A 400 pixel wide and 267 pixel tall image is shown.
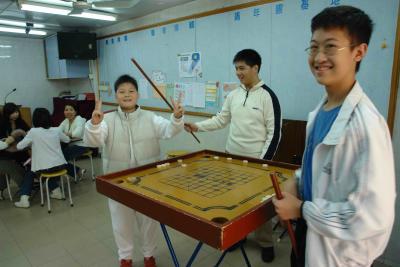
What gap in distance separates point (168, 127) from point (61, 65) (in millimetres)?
5280

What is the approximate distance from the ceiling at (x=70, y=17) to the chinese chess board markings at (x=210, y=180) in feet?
9.56

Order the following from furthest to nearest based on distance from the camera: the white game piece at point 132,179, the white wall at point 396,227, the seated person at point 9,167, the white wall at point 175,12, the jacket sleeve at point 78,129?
the jacket sleeve at point 78,129 < the seated person at point 9,167 < the white wall at point 175,12 < the white wall at point 396,227 < the white game piece at point 132,179

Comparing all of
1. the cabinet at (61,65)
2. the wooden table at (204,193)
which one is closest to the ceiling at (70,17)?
the cabinet at (61,65)

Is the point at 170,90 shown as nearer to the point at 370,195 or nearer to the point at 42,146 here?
the point at 42,146

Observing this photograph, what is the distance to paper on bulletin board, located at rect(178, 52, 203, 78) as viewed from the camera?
4020mm

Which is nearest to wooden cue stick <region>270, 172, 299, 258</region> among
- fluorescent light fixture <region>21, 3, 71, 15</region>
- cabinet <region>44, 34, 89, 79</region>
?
fluorescent light fixture <region>21, 3, 71, 15</region>

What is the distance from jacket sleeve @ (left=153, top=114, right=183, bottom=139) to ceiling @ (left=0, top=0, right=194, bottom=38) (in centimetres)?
240

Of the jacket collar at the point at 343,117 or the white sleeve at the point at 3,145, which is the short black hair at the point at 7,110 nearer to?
the white sleeve at the point at 3,145

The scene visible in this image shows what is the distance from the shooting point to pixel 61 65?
6.44m

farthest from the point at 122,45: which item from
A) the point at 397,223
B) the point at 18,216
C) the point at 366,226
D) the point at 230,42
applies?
the point at 366,226

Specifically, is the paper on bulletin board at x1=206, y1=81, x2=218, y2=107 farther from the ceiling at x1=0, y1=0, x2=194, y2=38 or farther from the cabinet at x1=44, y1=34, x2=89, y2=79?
the cabinet at x1=44, y1=34, x2=89, y2=79

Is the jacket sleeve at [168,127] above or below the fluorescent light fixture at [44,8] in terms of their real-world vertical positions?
below

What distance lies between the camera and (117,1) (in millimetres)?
3648

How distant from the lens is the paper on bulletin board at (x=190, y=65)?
13.2 ft
